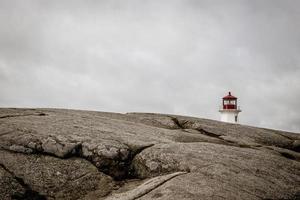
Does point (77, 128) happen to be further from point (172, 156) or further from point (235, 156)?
point (235, 156)

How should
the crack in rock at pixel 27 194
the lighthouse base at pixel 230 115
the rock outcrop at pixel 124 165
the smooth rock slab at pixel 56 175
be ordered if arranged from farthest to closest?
the lighthouse base at pixel 230 115
the smooth rock slab at pixel 56 175
the crack in rock at pixel 27 194
the rock outcrop at pixel 124 165

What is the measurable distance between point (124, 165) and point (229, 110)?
44089mm

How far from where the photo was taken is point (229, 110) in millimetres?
52156

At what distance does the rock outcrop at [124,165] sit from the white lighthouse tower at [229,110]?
131 feet

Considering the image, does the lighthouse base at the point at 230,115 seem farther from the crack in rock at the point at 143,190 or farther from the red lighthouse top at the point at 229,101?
the crack in rock at the point at 143,190

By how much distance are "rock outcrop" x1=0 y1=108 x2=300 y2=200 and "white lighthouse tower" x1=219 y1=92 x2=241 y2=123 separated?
131ft

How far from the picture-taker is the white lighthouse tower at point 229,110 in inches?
2040

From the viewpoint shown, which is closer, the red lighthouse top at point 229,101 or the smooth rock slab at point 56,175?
the smooth rock slab at point 56,175

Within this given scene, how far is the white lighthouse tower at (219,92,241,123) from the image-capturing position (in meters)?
51.8

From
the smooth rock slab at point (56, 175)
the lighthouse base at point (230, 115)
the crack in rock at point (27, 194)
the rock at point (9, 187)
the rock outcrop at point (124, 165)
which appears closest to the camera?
the rock outcrop at point (124, 165)

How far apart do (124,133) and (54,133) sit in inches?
92.8

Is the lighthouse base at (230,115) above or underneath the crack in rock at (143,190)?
above

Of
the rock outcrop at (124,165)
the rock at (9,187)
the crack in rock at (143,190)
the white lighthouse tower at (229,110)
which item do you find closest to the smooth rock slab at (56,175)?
the rock outcrop at (124,165)

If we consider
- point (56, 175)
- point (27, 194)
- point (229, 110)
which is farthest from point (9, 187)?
point (229, 110)
